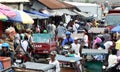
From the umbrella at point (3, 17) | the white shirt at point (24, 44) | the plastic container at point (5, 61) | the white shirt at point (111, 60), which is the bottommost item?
the white shirt at point (111, 60)

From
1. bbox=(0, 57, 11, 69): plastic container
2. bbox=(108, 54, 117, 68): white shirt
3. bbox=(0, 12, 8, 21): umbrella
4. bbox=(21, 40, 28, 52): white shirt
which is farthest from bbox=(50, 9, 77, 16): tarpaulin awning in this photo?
bbox=(0, 57, 11, 69): plastic container

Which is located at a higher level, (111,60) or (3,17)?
(3,17)

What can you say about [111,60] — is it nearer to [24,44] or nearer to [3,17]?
[24,44]

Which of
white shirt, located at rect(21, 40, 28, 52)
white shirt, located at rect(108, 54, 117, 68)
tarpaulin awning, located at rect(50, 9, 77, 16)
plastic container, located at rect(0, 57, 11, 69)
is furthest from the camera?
tarpaulin awning, located at rect(50, 9, 77, 16)

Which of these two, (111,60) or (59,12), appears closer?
(111,60)

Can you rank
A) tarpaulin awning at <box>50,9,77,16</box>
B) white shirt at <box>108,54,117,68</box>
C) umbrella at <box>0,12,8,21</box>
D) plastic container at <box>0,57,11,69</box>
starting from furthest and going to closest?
tarpaulin awning at <box>50,9,77,16</box>, umbrella at <box>0,12,8,21</box>, white shirt at <box>108,54,117,68</box>, plastic container at <box>0,57,11,69</box>

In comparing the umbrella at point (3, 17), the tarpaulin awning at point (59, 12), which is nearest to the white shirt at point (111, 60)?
the umbrella at point (3, 17)

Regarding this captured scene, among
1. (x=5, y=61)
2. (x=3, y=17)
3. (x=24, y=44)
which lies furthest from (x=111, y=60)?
(x=3, y=17)

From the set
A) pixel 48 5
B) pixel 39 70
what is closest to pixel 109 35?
pixel 39 70

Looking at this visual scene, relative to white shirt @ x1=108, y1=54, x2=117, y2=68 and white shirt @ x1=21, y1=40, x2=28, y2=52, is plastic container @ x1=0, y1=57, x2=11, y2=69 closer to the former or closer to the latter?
white shirt @ x1=108, y1=54, x2=117, y2=68

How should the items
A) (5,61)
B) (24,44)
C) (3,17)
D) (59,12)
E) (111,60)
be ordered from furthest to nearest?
(59,12) < (3,17) < (24,44) < (111,60) < (5,61)

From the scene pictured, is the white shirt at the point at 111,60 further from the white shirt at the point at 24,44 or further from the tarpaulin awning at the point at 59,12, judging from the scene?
the tarpaulin awning at the point at 59,12

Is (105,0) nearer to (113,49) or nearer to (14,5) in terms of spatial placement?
(14,5)

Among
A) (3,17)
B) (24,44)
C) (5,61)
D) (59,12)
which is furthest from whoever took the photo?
(59,12)
